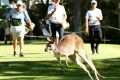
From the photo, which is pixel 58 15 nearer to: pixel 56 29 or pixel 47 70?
pixel 56 29

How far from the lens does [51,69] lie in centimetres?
1569

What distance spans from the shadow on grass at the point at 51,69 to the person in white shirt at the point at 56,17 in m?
1.02

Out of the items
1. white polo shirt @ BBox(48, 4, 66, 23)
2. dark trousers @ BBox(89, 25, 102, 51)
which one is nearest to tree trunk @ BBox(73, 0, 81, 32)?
dark trousers @ BBox(89, 25, 102, 51)

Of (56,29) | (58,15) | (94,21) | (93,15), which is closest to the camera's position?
(58,15)

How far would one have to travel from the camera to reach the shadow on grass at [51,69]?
→ 1455cm

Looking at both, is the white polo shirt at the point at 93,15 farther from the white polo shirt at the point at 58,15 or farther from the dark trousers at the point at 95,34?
the white polo shirt at the point at 58,15

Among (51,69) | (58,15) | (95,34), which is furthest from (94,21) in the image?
(51,69)

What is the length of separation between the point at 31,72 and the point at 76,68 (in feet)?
4.86

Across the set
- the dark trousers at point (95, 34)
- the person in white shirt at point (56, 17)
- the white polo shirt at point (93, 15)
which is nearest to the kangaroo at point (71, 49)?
the person in white shirt at point (56, 17)

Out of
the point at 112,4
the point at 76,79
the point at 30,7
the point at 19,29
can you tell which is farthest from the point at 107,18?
the point at 76,79

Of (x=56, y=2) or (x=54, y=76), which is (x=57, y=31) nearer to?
(x=56, y=2)

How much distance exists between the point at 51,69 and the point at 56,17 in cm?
175

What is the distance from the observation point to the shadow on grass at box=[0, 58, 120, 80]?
14.5 meters

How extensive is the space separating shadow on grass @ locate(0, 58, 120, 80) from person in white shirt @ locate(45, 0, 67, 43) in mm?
1018
